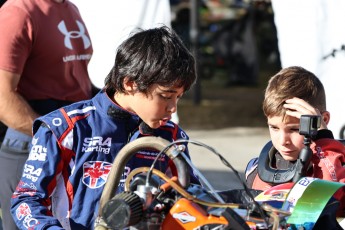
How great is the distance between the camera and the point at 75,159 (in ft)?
10.2

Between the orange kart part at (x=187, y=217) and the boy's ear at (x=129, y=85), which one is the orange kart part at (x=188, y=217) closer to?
the orange kart part at (x=187, y=217)

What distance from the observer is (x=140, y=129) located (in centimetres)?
→ 317

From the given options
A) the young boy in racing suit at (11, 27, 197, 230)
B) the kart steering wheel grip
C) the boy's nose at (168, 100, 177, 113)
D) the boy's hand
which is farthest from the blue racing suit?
the boy's hand

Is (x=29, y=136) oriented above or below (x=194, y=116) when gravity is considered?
above

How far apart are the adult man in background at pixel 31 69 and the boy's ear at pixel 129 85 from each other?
42.4 inches

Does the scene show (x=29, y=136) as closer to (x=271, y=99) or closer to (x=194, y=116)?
(x=271, y=99)

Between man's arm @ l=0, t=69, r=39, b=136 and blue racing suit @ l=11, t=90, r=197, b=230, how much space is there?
0.92 m

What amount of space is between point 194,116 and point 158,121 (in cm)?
927

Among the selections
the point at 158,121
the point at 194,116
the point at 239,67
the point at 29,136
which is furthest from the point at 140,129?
the point at 239,67

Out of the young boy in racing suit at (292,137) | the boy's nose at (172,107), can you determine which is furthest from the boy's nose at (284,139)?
the boy's nose at (172,107)

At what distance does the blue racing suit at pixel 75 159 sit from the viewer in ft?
9.91

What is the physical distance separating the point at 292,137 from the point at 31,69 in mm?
1345

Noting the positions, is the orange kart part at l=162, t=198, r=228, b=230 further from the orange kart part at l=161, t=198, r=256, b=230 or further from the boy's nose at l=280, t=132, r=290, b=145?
the boy's nose at l=280, t=132, r=290, b=145

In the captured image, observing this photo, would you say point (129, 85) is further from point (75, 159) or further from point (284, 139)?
point (284, 139)
